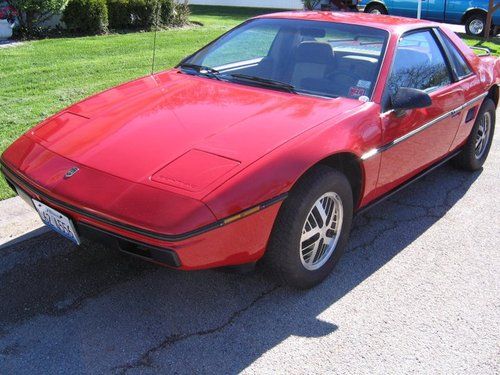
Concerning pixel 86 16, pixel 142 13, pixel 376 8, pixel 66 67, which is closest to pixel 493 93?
pixel 66 67

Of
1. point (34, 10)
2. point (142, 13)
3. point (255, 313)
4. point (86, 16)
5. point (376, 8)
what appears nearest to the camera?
point (255, 313)

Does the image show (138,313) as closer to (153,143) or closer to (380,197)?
(153,143)

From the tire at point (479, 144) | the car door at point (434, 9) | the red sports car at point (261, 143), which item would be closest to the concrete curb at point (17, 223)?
the red sports car at point (261, 143)

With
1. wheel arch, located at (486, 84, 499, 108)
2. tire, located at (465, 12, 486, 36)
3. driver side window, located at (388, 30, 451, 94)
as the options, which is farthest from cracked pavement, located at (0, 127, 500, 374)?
tire, located at (465, 12, 486, 36)

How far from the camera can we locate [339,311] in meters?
2.86

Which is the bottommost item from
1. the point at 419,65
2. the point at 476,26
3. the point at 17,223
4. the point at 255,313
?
the point at 255,313

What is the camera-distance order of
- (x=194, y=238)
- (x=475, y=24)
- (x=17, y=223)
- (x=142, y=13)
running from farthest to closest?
(x=475, y=24)
(x=142, y=13)
(x=17, y=223)
(x=194, y=238)

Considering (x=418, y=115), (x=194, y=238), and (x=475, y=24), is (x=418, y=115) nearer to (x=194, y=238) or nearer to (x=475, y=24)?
(x=194, y=238)

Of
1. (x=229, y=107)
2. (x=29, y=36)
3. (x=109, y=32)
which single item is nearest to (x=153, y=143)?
(x=229, y=107)

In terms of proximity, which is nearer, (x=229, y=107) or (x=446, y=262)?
(x=229, y=107)

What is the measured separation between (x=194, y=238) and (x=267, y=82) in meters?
1.58

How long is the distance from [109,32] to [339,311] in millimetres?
9856

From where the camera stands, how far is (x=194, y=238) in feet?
7.52

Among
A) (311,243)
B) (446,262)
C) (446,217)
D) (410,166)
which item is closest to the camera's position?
(311,243)
